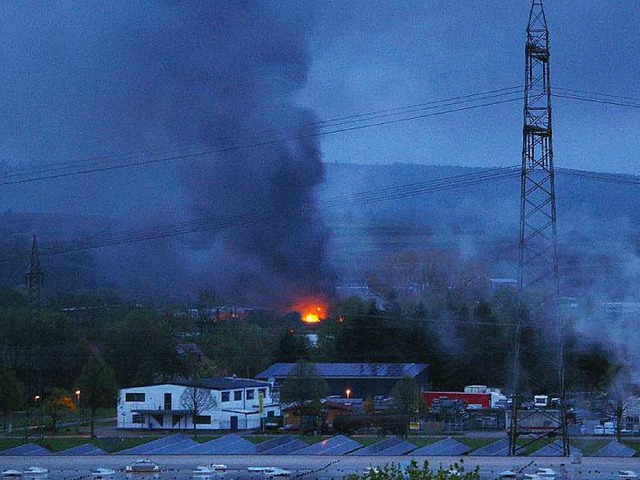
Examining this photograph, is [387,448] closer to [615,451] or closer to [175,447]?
[615,451]

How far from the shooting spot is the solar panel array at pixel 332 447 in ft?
74.6

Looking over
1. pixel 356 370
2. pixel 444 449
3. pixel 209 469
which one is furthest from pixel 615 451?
Answer: pixel 356 370

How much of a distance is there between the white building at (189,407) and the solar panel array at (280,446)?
564cm

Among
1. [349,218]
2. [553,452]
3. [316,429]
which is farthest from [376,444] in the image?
[349,218]

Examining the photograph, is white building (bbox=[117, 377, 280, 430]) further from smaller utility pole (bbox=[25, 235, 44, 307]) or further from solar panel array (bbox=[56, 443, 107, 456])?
solar panel array (bbox=[56, 443, 107, 456])

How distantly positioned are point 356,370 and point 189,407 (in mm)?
7003

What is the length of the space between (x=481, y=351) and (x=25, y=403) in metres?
14.5

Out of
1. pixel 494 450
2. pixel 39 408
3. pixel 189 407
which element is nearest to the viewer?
pixel 494 450

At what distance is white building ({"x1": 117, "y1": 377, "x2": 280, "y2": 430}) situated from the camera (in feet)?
101

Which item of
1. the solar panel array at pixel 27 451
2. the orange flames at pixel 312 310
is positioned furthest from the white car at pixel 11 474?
the orange flames at pixel 312 310

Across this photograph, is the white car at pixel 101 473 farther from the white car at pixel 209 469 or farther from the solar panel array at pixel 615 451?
the solar panel array at pixel 615 451

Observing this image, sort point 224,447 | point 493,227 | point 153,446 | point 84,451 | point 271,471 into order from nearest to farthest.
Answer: point 271,471
point 84,451
point 224,447
point 153,446
point 493,227

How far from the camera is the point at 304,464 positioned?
20812 millimetres

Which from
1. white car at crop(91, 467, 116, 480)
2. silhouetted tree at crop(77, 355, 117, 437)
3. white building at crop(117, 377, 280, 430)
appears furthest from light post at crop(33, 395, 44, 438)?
white car at crop(91, 467, 116, 480)
